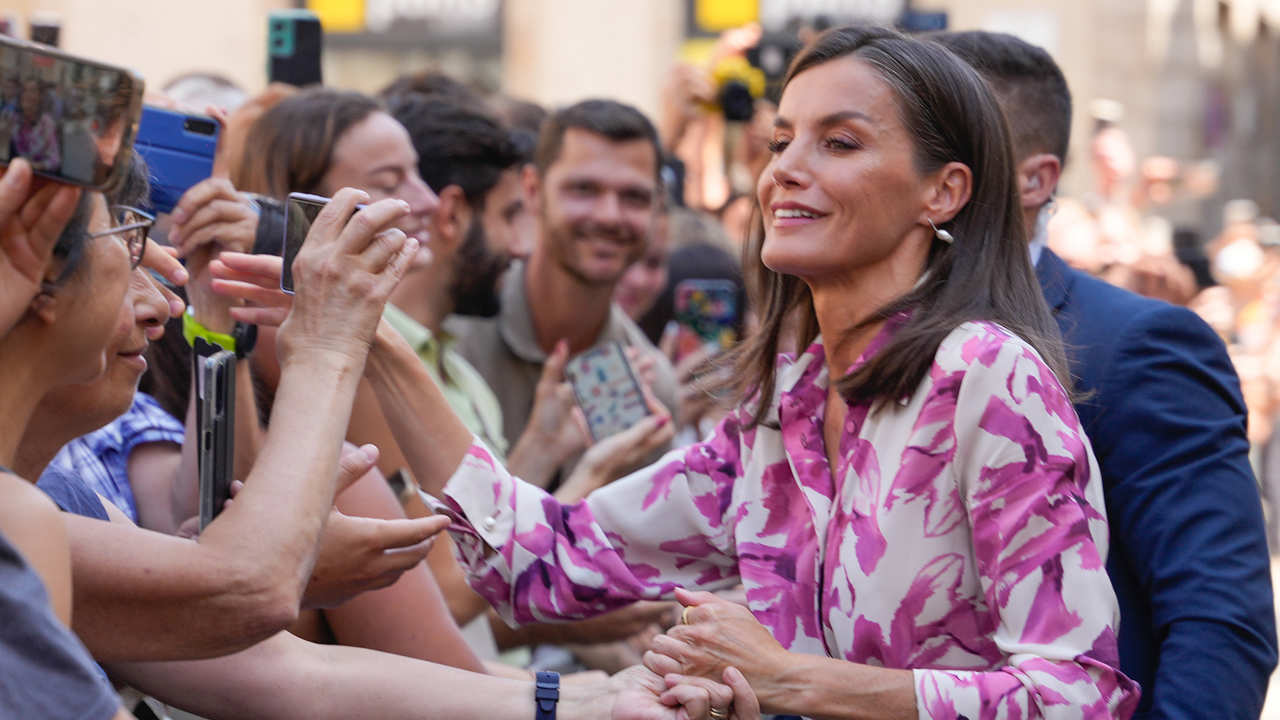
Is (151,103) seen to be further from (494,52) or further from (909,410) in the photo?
(494,52)

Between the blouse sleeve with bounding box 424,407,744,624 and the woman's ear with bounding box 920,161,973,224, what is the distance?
459mm

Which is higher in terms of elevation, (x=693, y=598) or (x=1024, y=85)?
(x=1024, y=85)

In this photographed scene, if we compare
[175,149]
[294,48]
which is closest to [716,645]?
[175,149]

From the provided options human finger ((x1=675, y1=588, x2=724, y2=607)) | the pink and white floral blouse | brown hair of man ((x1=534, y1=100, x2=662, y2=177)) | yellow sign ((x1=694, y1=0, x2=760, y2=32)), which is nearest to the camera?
the pink and white floral blouse

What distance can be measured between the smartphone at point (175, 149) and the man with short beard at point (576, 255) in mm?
1635

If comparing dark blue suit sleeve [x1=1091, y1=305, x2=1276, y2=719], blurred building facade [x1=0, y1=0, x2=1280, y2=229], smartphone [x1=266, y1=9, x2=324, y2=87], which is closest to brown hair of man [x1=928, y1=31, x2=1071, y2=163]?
dark blue suit sleeve [x1=1091, y1=305, x2=1276, y2=719]

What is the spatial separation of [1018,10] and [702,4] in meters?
2.67

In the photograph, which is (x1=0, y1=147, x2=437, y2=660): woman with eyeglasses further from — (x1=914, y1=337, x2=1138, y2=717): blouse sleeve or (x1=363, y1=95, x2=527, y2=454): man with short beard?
(x1=363, y1=95, x2=527, y2=454): man with short beard

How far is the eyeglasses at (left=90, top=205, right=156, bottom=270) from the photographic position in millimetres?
1841

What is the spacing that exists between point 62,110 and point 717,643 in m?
1.07

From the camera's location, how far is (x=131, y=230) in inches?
73.5

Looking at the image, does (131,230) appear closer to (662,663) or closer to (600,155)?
(662,663)

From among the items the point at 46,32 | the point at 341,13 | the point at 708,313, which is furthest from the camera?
the point at 341,13

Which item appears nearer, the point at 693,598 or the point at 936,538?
the point at 936,538
